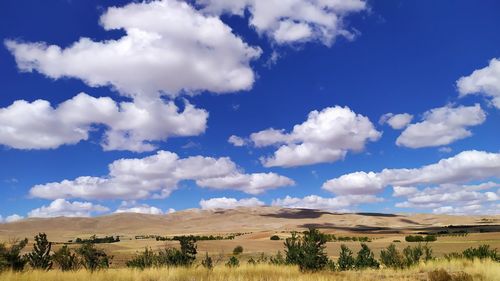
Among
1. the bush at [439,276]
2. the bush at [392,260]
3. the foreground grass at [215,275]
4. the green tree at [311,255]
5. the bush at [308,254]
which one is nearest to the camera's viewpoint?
the foreground grass at [215,275]

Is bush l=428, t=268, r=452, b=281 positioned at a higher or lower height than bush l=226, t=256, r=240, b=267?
lower

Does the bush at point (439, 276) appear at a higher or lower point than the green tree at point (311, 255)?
lower

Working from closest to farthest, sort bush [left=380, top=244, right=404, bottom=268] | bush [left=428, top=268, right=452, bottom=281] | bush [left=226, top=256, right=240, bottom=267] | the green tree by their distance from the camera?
bush [left=428, top=268, right=452, bottom=281] < bush [left=226, top=256, right=240, bottom=267] < the green tree < bush [left=380, top=244, right=404, bottom=268]

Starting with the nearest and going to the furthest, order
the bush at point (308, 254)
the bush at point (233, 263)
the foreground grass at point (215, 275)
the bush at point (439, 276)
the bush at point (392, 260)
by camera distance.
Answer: the foreground grass at point (215, 275), the bush at point (439, 276), the bush at point (233, 263), the bush at point (308, 254), the bush at point (392, 260)

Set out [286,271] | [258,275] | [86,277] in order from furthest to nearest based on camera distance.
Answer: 1. [286,271]
2. [258,275]
3. [86,277]

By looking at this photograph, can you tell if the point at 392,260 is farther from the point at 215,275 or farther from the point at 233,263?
the point at 215,275

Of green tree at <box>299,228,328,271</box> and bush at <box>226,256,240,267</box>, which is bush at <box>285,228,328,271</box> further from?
bush at <box>226,256,240,267</box>

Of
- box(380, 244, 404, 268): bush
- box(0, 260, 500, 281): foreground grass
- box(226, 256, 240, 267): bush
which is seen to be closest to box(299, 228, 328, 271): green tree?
box(0, 260, 500, 281): foreground grass

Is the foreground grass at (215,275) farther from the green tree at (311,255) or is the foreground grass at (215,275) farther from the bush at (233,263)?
the bush at (233,263)

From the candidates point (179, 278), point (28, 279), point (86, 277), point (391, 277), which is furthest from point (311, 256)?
point (28, 279)

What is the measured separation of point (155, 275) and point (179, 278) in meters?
0.81

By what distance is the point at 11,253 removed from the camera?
20.2m

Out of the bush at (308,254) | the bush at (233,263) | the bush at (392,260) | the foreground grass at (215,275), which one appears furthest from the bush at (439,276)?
the bush at (233,263)

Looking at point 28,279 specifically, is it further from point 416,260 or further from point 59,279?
point 416,260
